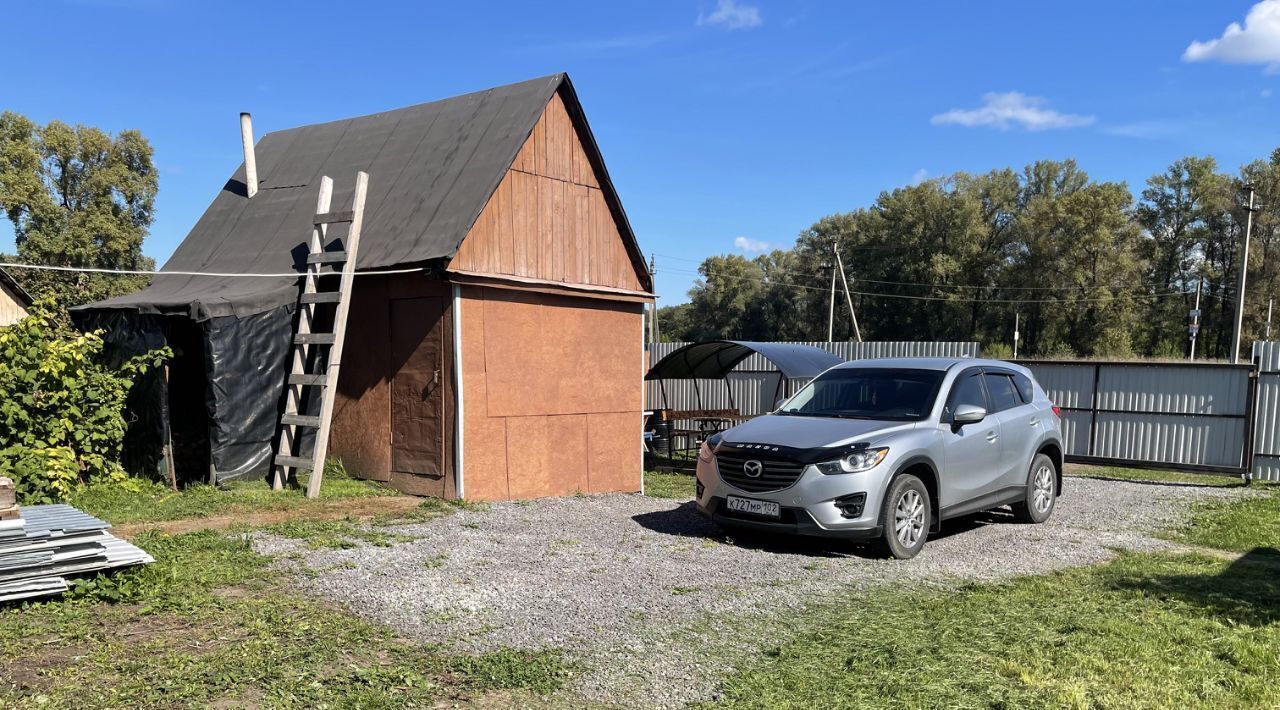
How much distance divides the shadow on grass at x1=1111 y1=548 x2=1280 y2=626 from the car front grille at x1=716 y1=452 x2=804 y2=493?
8.69 feet

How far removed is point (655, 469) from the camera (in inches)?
616

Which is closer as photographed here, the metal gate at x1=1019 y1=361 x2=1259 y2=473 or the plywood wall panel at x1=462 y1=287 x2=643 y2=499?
the plywood wall panel at x1=462 y1=287 x2=643 y2=499

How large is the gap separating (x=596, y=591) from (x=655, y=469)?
31.7 feet

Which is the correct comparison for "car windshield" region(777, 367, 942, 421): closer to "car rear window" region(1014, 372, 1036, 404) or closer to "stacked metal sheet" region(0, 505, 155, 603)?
"car rear window" region(1014, 372, 1036, 404)

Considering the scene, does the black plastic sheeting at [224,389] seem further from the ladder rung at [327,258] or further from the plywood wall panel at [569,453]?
the plywood wall panel at [569,453]

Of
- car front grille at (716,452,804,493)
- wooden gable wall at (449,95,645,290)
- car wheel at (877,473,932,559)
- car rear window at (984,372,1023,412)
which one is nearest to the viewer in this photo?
car wheel at (877,473,932,559)

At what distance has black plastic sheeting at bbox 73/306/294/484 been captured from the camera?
31.2 feet

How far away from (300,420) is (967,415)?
726 cm

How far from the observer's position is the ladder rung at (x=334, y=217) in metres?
10.1

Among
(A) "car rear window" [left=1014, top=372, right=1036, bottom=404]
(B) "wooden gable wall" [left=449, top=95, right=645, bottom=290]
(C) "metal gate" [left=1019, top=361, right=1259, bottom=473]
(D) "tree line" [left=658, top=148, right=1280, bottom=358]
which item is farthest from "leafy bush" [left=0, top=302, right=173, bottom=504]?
(D) "tree line" [left=658, top=148, right=1280, bottom=358]

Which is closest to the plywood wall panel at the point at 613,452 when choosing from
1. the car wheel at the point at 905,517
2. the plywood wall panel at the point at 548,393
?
the plywood wall panel at the point at 548,393

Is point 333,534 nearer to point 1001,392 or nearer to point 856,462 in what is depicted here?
point 856,462

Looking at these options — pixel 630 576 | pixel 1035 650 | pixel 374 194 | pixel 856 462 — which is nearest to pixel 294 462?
pixel 374 194

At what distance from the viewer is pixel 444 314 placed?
9.83 meters
